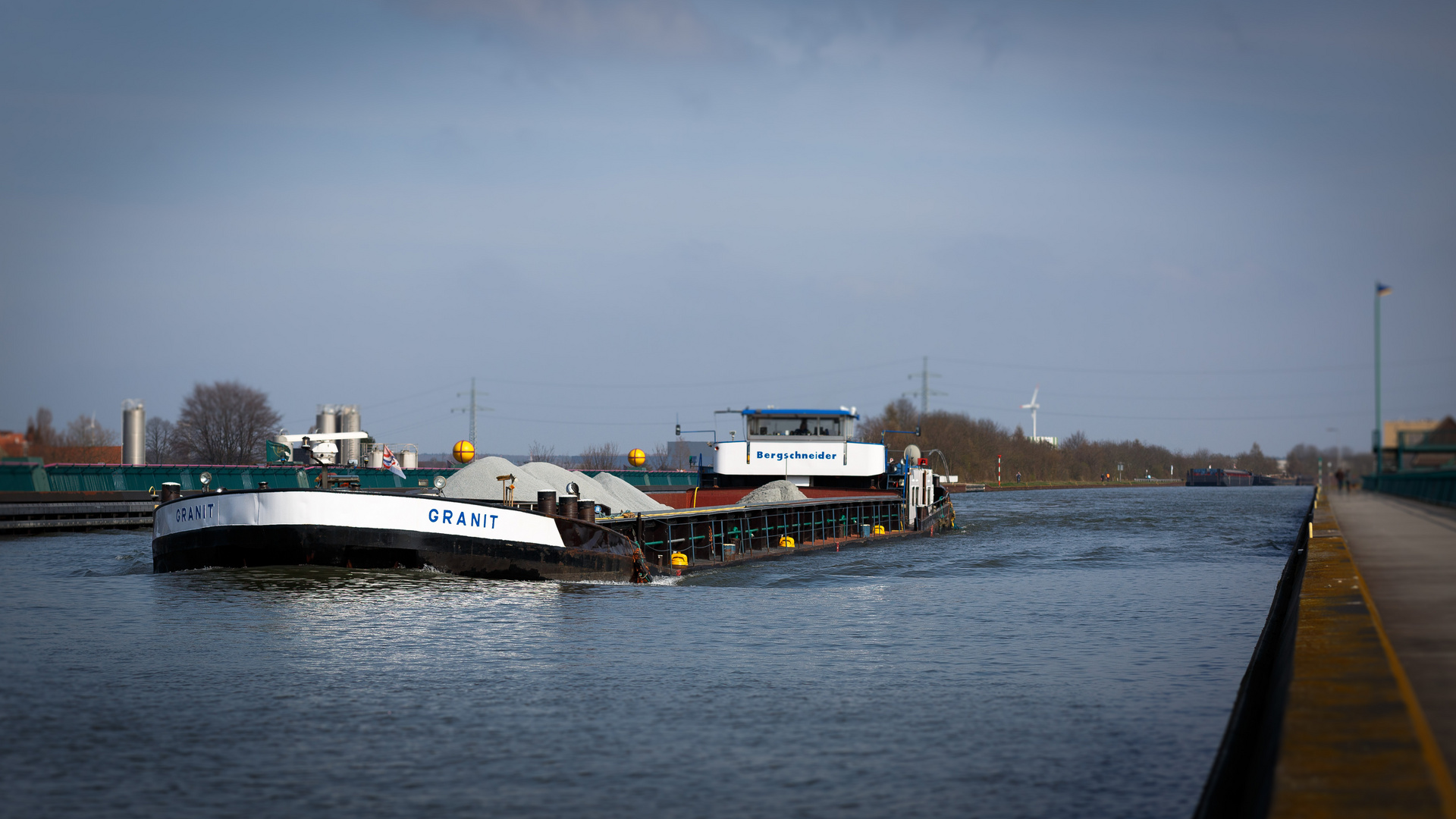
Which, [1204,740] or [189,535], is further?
[189,535]

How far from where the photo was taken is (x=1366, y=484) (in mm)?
84875

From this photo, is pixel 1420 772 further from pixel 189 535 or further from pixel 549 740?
pixel 189 535

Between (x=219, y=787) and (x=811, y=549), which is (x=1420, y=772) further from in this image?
(x=811, y=549)

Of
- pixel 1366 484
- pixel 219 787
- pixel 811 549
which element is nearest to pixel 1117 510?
pixel 1366 484

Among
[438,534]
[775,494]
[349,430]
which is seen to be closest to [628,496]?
[775,494]

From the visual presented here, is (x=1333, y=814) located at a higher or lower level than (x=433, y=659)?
higher

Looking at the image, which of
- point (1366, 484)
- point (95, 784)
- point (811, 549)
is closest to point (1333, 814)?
point (95, 784)

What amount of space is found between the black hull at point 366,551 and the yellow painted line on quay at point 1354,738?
50.2 feet

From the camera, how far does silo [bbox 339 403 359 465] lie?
56344 mm

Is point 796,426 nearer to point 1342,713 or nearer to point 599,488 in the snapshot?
point 599,488

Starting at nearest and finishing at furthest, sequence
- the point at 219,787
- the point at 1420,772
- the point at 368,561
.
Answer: the point at 1420,772 → the point at 219,787 → the point at 368,561

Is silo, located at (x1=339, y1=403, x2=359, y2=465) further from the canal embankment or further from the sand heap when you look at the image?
the canal embankment

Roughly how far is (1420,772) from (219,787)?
7.31 metres

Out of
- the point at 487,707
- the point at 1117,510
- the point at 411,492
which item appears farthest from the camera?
the point at 1117,510
